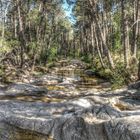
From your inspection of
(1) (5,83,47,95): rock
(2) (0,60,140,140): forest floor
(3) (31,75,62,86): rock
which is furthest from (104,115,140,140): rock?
(3) (31,75,62,86): rock

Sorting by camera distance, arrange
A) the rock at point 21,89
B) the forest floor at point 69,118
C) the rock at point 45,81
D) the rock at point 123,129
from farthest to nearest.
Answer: the rock at point 45,81 → the rock at point 21,89 → the forest floor at point 69,118 → the rock at point 123,129

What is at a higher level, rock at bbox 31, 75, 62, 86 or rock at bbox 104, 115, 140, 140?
rock at bbox 104, 115, 140, 140

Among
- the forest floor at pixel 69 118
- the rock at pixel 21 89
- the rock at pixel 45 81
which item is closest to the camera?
the forest floor at pixel 69 118

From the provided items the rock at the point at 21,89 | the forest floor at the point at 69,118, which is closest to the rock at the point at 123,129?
the forest floor at the point at 69,118

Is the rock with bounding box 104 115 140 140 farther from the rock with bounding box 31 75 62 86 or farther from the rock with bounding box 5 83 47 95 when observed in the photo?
the rock with bounding box 31 75 62 86

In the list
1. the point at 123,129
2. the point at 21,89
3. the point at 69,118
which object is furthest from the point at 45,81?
the point at 123,129

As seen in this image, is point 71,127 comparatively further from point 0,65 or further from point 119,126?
point 0,65

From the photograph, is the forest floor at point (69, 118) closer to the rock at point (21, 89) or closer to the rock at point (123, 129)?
the rock at point (123, 129)

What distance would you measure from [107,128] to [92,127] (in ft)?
2.73

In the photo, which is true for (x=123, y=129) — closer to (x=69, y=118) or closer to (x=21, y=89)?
(x=69, y=118)

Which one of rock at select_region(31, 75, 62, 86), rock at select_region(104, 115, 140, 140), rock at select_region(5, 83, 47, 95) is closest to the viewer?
rock at select_region(104, 115, 140, 140)

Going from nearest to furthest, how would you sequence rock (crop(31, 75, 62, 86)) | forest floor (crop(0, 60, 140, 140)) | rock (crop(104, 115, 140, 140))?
rock (crop(104, 115, 140, 140)) < forest floor (crop(0, 60, 140, 140)) < rock (crop(31, 75, 62, 86))

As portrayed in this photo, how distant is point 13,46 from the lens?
35.5 meters

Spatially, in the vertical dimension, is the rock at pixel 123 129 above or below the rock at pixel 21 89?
above
